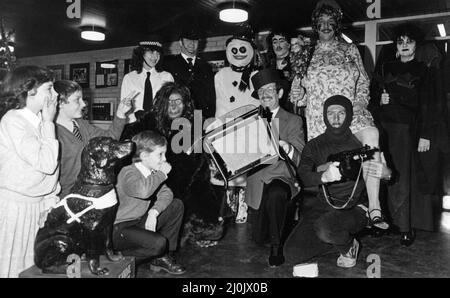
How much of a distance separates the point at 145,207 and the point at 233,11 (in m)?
2.61

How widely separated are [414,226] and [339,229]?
1405 mm

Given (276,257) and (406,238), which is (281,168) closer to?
(276,257)

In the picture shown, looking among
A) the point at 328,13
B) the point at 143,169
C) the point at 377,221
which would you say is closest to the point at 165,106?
the point at 143,169

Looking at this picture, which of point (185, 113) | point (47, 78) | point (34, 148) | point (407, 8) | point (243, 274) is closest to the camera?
point (34, 148)

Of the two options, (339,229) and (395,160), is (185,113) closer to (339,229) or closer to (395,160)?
(339,229)

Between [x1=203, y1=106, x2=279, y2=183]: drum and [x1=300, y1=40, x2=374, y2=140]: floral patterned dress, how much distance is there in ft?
1.77

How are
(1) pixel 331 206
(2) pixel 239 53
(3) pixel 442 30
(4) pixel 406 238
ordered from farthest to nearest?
(3) pixel 442 30, (2) pixel 239 53, (4) pixel 406 238, (1) pixel 331 206

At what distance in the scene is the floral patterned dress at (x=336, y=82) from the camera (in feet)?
8.66

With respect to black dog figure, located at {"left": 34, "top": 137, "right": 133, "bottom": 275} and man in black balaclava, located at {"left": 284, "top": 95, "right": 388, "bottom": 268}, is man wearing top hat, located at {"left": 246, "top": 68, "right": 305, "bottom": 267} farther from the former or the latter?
black dog figure, located at {"left": 34, "top": 137, "right": 133, "bottom": 275}

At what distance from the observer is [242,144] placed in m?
2.31

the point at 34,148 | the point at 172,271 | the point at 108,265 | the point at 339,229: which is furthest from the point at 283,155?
the point at 34,148

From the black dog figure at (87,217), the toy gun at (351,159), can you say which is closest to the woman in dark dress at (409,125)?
the toy gun at (351,159)
